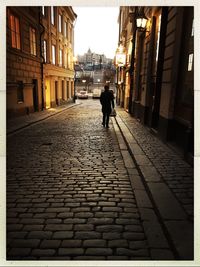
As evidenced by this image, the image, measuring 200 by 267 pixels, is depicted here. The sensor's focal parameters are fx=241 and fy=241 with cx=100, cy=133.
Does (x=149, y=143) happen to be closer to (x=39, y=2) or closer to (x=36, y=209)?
(x=36, y=209)

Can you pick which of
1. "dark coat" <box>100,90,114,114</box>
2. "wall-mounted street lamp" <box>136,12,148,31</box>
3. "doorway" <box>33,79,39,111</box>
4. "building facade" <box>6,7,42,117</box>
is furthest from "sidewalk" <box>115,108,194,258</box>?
"doorway" <box>33,79,39,111</box>

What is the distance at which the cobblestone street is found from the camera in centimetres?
275

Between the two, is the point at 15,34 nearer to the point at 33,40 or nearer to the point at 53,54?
the point at 33,40

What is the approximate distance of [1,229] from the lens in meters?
2.74

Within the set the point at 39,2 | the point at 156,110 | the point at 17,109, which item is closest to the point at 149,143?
the point at 156,110

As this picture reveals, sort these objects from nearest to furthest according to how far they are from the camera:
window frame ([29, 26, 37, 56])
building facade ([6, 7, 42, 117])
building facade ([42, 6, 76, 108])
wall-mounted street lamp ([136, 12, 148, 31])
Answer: wall-mounted street lamp ([136, 12, 148, 31]) < building facade ([6, 7, 42, 117]) < window frame ([29, 26, 37, 56]) < building facade ([42, 6, 76, 108])

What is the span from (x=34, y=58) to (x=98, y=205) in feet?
50.4

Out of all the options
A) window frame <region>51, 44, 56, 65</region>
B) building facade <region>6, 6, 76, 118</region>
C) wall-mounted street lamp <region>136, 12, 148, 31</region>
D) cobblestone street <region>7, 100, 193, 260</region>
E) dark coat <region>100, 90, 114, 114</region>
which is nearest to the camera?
cobblestone street <region>7, 100, 193, 260</region>

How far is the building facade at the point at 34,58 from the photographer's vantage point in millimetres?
13352

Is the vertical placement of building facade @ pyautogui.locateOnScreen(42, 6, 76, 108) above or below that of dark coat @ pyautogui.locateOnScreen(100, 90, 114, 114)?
above

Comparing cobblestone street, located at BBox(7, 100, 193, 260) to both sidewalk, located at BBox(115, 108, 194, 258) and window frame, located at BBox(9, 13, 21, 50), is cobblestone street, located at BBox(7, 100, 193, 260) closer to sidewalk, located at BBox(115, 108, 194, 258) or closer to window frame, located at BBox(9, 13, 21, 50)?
sidewalk, located at BBox(115, 108, 194, 258)

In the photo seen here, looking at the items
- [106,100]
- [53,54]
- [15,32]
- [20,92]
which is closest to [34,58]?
[15,32]

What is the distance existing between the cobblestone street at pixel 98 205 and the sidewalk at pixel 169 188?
11 millimetres

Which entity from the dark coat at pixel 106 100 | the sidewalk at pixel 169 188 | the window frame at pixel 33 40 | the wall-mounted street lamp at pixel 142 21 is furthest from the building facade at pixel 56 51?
the sidewalk at pixel 169 188
